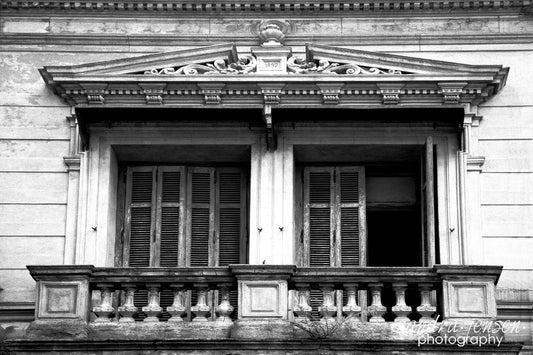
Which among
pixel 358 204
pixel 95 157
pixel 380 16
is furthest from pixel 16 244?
pixel 380 16

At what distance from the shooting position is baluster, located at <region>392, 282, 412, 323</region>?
17.5m

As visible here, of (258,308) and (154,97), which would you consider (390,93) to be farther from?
(258,308)

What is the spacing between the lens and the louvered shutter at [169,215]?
64.7 ft

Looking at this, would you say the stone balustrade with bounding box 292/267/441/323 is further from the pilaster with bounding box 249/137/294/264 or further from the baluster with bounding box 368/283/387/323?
the pilaster with bounding box 249/137/294/264

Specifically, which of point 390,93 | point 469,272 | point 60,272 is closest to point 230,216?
point 390,93

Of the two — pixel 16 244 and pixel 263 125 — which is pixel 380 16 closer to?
pixel 263 125

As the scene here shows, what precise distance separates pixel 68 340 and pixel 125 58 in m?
4.62

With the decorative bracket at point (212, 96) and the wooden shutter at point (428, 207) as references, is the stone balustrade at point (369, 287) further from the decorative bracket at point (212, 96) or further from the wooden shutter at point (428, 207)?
the decorative bracket at point (212, 96)

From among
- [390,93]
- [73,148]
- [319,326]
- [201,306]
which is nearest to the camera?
[319,326]

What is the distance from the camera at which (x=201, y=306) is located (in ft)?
58.0

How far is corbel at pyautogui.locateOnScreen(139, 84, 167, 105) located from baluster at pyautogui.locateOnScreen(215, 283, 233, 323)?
10.6 feet

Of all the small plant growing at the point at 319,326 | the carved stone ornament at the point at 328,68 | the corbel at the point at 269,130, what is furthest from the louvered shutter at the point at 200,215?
the small plant growing at the point at 319,326

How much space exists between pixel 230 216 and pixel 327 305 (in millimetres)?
2877

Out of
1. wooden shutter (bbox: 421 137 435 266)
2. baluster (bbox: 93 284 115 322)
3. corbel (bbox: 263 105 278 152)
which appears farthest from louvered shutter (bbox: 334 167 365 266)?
baluster (bbox: 93 284 115 322)
